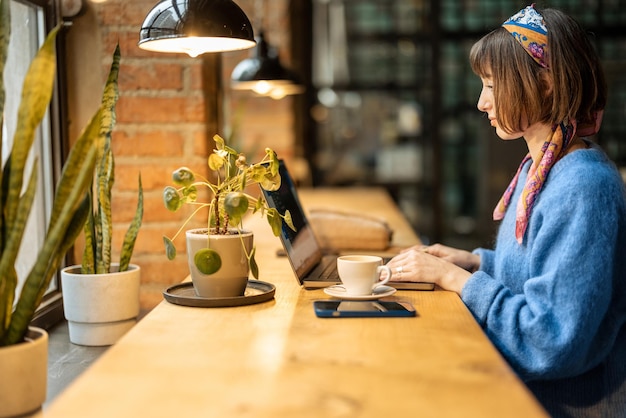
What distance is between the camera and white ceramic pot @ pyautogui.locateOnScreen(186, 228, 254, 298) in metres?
1.63

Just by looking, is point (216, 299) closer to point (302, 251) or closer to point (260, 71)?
point (302, 251)

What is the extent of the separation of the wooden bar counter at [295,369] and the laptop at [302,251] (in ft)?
0.61

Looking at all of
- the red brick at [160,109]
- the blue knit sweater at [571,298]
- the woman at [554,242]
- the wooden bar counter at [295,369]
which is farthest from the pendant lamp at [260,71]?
the wooden bar counter at [295,369]

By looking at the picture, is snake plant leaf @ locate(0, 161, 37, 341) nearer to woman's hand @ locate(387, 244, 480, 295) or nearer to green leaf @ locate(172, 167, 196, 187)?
green leaf @ locate(172, 167, 196, 187)

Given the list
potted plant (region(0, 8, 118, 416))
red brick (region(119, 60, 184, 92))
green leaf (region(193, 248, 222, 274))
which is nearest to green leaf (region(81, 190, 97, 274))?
green leaf (region(193, 248, 222, 274))

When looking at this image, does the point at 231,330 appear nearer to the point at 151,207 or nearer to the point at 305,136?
the point at 151,207

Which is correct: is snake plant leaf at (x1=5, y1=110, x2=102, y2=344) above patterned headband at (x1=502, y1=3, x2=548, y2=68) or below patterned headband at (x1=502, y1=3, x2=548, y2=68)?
below

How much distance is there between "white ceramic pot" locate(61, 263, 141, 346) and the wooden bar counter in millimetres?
170

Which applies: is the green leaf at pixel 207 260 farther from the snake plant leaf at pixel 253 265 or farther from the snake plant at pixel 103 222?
the snake plant at pixel 103 222

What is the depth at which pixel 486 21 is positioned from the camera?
7297mm

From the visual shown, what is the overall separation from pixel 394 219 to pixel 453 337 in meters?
2.20

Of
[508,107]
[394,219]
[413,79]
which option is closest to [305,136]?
[413,79]

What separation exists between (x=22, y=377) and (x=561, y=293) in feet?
3.32

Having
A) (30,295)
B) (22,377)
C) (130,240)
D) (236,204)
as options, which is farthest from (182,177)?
(22,377)
